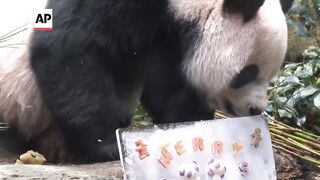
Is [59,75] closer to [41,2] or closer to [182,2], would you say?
[41,2]

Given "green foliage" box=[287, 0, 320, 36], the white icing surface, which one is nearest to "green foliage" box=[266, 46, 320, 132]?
"green foliage" box=[287, 0, 320, 36]

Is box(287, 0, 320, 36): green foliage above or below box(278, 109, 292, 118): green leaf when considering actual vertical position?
above

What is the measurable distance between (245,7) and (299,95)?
1250 millimetres

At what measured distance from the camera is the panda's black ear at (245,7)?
235cm

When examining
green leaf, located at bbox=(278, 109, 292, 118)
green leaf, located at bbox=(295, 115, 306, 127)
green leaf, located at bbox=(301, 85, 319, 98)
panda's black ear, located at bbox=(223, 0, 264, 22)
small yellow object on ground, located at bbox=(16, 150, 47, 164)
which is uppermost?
panda's black ear, located at bbox=(223, 0, 264, 22)

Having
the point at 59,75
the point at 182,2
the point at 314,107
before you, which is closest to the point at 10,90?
the point at 59,75

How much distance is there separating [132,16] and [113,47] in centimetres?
14

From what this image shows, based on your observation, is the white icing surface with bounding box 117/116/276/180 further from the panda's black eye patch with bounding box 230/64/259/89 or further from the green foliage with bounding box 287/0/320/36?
the green foliage with bounding box 287/0/320/36

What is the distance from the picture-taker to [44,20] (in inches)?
93.5

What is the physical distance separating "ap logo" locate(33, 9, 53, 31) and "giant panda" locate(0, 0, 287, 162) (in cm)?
3

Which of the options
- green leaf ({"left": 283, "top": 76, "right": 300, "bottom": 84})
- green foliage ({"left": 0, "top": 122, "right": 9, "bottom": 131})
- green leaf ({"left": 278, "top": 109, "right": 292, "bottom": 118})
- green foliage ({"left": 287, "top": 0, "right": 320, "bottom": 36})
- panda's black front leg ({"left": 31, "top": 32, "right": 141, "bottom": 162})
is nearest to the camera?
panda's black front leg ({"left": 31, "top": 32, "right": 141, "bottom": 162})

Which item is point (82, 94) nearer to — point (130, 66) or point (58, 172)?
point (130, 66)

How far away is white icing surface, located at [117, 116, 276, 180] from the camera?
1.84m

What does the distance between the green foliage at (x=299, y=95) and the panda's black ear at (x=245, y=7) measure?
42.4 inches
